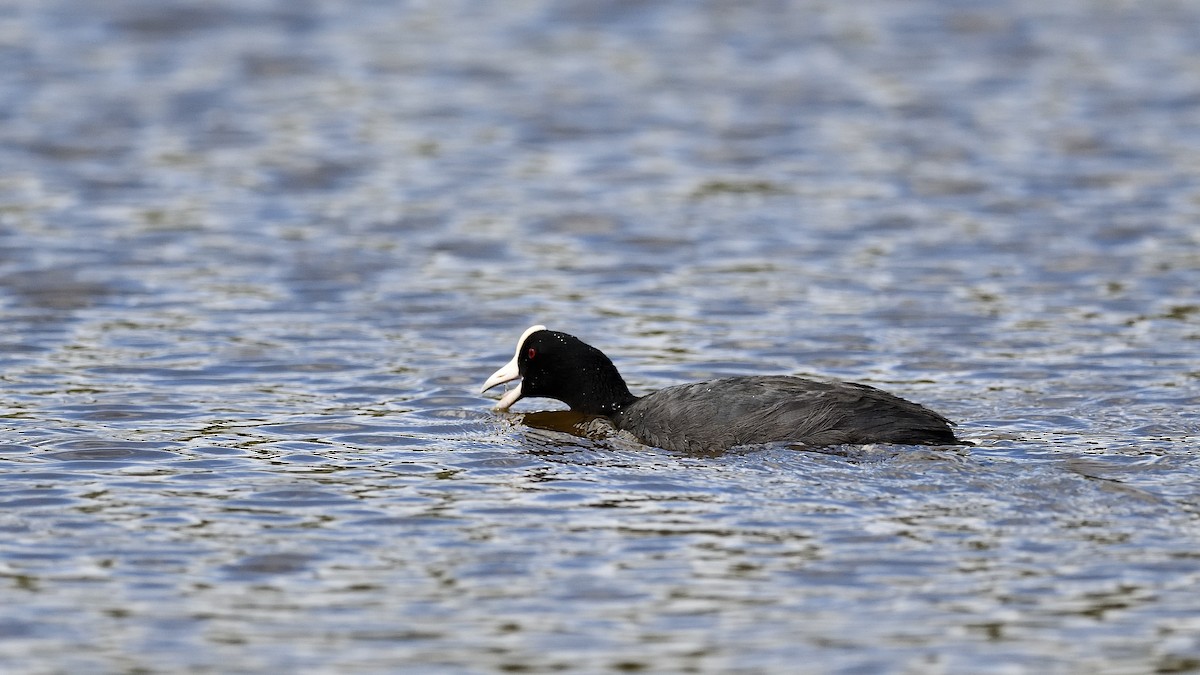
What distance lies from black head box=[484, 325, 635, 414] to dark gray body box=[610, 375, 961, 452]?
52 centimetres

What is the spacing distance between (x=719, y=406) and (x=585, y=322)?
323 cm

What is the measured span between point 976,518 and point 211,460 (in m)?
3.43

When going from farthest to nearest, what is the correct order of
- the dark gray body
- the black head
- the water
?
1. the black head
2. the dark gray body
3. the water

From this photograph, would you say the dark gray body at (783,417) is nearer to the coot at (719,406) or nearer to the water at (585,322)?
the coot at (719,406)

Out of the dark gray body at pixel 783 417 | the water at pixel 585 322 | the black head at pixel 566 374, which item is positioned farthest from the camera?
the black head at pixel 566 374

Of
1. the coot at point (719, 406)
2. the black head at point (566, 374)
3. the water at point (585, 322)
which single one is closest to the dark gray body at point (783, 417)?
the coot at point (719, 406)

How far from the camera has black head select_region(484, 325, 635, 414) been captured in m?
9.82

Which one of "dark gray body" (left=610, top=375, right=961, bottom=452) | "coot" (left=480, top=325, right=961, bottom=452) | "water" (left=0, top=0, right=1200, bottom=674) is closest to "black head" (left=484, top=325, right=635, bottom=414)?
"coot" (left=480, top=325, right=961, bottom=452)

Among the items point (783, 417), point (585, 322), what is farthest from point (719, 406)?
point (585, 322)

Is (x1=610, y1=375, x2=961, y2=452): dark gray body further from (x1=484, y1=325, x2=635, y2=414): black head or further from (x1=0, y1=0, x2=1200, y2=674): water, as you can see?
(x1=484, y1=325, x2=635, y2=414): black head

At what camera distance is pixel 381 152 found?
56.1ft

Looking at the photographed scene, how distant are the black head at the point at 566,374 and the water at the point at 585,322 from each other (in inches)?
7.4

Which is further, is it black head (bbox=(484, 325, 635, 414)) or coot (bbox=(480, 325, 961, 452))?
black head (bbox=(484, 325, 635, 414))

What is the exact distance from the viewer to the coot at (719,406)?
28.3 feet
